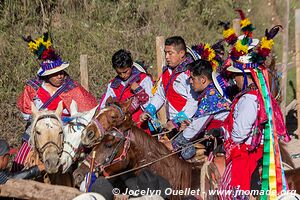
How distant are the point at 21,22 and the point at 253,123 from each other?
7822 millimetres

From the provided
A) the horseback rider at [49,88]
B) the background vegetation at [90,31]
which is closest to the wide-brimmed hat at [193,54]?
the horseback rider at [49,88]

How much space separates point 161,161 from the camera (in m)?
6.15

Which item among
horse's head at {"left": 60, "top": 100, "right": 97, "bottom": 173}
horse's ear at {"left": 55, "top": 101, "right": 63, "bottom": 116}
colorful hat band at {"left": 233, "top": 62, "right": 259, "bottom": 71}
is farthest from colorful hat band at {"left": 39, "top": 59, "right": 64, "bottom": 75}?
colorful hat band at {"left": 233, "top": 62, "right": 259, "bottom": 71}

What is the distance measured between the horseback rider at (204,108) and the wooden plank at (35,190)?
1601mm

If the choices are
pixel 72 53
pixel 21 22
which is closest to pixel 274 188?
pixel 72 53

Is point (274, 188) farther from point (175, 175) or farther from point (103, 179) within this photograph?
point (103, 179)

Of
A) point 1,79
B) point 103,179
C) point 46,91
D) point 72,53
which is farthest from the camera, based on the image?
point 72,53

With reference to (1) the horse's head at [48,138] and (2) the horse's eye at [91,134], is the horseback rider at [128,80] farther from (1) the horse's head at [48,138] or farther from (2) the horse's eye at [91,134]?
(2) the horse's eye at [91,134]

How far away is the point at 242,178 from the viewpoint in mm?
6039

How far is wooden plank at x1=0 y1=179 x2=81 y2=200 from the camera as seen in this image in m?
5.27

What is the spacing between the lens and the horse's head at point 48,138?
6.69 m

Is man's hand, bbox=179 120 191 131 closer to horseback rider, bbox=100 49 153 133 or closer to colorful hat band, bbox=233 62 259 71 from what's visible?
horseback rider, bbox=100 49 153 133

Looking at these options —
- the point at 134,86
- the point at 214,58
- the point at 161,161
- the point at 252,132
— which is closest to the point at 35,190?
the point at 161,161

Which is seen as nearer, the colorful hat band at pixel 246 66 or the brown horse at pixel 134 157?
the brown horse at pixel 134 157
